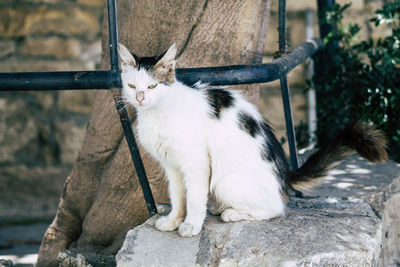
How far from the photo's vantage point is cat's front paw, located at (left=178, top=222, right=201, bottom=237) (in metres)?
2.02

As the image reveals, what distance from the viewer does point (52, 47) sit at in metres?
5.00

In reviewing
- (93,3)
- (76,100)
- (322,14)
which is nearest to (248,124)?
(322,14)

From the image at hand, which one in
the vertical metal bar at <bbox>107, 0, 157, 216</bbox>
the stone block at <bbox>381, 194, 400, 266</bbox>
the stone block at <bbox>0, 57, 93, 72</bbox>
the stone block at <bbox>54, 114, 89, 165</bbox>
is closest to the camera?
the vertical metal bar at <bbox>107, 0, 157, 216</bbox>

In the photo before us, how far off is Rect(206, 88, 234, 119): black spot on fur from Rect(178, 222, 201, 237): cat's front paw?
0.44 m

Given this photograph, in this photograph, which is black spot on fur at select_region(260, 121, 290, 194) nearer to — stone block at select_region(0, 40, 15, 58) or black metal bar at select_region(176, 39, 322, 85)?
black metal bar at select_region(176, 39, 322, 85)

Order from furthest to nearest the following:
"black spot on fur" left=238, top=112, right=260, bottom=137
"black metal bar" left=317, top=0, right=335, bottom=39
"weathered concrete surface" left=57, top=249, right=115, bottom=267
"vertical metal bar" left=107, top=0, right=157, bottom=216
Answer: "black metal bar" left=317, top=0, right=335, bottom=39 → "weathered concrete surface" left=57, top=249, right=115, bottom=267 → "black spot on fur" left=238, top=112, right=260, bottom=137 → "vertical metal bar" left=107, top=0, right=157, bottom=216

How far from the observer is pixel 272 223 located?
2.03 metres

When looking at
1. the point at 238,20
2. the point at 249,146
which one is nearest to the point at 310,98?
the point at 238,20

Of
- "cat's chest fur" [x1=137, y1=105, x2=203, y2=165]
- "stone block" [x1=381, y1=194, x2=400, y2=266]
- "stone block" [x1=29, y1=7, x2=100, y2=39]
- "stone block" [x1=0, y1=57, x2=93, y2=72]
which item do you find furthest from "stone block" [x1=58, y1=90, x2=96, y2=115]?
"stone block" [x1=381, y1=194, x2=400, y2=266]

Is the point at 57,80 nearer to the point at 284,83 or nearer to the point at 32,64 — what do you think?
the point at 284,83

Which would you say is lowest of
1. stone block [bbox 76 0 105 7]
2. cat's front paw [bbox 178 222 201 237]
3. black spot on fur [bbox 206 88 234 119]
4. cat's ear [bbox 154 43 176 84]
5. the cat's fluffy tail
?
cat's front paw [bbox 178 222 201 237]

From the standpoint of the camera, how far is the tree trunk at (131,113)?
2438mm

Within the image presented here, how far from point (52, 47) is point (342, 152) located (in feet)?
Result: 11.5

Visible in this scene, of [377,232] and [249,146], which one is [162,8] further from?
[377,232]
